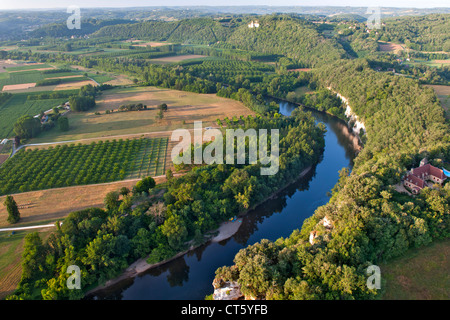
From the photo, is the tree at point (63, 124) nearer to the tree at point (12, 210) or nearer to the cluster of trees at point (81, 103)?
the cluster of trees at point (81, 103)

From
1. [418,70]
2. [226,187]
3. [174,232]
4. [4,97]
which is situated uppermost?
[418,70]

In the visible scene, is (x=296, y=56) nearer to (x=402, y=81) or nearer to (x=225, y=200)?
(x=402, y=81)

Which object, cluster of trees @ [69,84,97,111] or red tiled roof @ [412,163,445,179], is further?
cluster of trees @ [69,84,97,111]

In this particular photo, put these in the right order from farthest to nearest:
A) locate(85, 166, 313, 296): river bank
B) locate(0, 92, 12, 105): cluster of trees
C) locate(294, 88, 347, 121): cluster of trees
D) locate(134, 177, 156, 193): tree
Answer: locate(0, 92, 12, 105): cluster of trees
locate(294, 88, 347, 121): cluster of trees
locate(134, 177, 156, 193): tree
locate(85, 166, 313, 296): river bank

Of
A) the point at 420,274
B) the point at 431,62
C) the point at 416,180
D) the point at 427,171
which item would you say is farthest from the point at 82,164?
the point at 431,62

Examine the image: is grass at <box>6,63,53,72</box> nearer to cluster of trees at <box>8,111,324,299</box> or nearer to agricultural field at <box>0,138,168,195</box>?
agricultural field at <box>0,138,168,195</box>

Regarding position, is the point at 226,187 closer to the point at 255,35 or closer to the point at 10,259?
the point at 10,259
